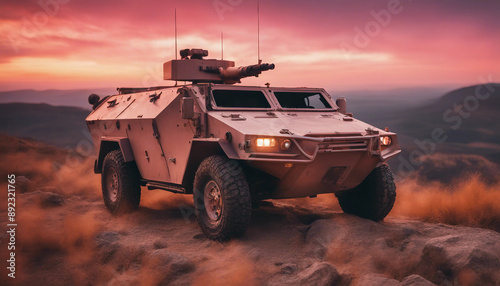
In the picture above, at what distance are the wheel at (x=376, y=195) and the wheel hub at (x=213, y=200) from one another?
222cm

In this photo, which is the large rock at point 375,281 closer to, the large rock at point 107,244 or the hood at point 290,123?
the hood at point 290,123

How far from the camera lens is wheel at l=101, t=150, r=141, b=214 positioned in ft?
28.2

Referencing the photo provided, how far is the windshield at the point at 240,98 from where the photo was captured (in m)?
7.24

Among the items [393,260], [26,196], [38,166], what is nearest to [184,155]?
[393,260]

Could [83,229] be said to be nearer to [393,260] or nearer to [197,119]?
[197,119]

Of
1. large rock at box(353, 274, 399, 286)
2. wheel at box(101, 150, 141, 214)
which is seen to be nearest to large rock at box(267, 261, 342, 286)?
large rock at box(353, 274, 399, 286)

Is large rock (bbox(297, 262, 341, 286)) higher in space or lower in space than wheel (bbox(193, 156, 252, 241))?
lower

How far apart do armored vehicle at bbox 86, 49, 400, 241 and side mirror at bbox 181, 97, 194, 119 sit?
0.01m

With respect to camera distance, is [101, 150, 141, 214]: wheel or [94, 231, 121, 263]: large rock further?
[101, 150, 141, 214]: wheel

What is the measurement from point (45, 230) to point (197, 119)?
8.69ft

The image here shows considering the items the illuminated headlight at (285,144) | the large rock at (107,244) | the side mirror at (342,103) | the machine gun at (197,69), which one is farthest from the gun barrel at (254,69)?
the large rock at (107,244)

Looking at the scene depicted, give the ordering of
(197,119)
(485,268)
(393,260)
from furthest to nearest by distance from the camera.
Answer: (197,119)
(393,260)
(485,268)

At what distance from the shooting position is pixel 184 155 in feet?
23.6

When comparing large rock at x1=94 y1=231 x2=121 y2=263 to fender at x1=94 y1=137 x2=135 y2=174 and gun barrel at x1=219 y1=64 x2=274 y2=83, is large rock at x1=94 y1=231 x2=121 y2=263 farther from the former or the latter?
gun barrel at x1=219 y1=64 x2=274 y2=83
